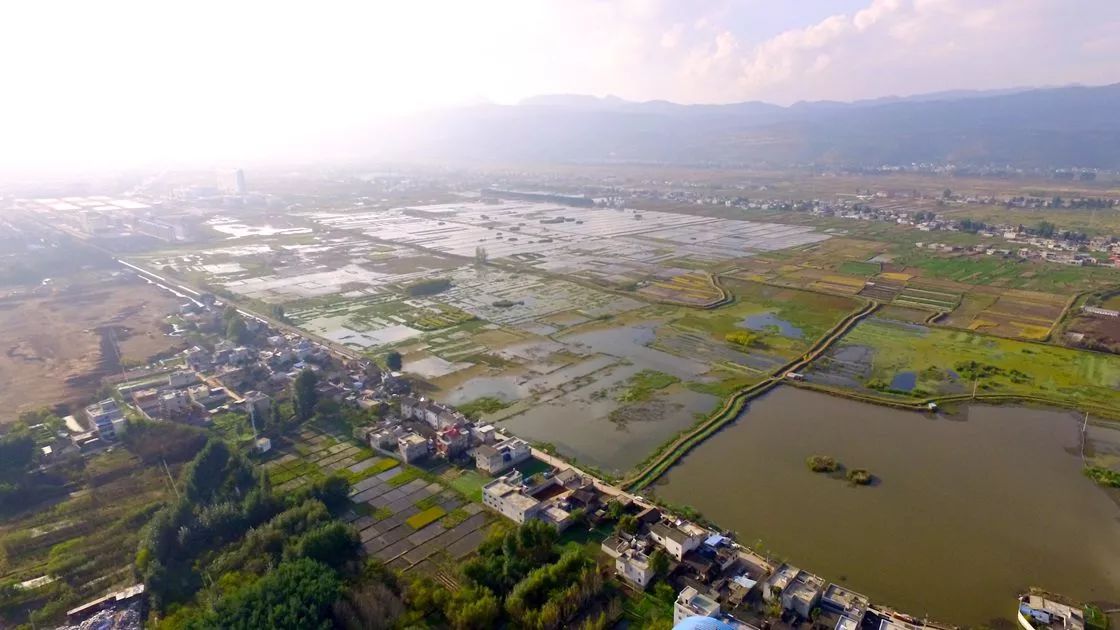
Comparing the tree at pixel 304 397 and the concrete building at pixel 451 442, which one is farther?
the tree at pixel 304 397

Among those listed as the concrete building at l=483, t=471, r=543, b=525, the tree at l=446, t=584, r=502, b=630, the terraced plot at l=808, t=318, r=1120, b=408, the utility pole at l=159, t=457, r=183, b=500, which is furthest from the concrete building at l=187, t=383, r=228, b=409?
the terraced plot at l=808, t=318, r=1120, b=408

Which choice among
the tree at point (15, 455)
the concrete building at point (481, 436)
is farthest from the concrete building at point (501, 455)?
the tree at point (15, 455)

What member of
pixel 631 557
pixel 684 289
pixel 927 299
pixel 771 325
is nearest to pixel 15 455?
pixel 631 557

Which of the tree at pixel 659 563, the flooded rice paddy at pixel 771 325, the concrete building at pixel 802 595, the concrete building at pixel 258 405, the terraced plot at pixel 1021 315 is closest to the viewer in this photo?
the concrete building at pixel 802 595

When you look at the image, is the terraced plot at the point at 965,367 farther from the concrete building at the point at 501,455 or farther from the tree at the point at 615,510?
the concrete building at the point at 501,455

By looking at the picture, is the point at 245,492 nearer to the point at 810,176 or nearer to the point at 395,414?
the point at 395,414

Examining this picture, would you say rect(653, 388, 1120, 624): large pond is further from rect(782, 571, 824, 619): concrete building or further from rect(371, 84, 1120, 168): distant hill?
rect(371, 84, 1120, 168): distant hill

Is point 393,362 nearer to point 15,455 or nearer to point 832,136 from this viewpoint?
point 15,455
